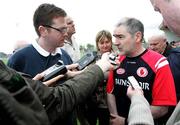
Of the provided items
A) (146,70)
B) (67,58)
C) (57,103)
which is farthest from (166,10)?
(67,58)

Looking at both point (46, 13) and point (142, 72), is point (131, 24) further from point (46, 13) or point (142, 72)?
point (46, 13)

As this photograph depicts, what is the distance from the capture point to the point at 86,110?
12.7 feet

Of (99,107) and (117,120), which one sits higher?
(117,120)

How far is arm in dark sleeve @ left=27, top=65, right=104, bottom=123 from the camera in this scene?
5.63 ft

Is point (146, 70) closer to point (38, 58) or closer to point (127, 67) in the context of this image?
point (127, 67)

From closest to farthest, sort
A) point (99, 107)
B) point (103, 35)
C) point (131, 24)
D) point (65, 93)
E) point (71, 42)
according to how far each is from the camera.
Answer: point (65, 93) < point (131, 24) < point (99, 107) < point (103, 35) < point (71, 42)

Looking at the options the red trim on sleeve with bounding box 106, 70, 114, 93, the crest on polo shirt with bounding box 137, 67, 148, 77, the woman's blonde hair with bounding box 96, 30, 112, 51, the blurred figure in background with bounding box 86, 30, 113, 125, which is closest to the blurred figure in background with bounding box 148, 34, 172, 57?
the woman's blonde hair with bounding box 96, 30, 112, 51

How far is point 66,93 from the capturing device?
1854 mm

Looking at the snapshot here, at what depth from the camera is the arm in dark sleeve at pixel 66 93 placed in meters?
1.72

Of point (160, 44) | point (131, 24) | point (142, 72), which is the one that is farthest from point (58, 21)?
point (160, 44)

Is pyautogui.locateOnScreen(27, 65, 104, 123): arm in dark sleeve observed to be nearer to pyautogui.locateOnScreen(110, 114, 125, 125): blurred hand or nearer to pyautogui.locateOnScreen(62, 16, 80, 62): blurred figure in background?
pyautogui.locateOnScreen(110, 114, 125, 125): blurred hand

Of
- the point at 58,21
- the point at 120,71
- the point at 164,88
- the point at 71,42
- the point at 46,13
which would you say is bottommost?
the point at 71,42

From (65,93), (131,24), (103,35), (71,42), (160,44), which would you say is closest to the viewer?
(65,93)

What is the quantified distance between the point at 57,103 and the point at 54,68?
2.57 feet
